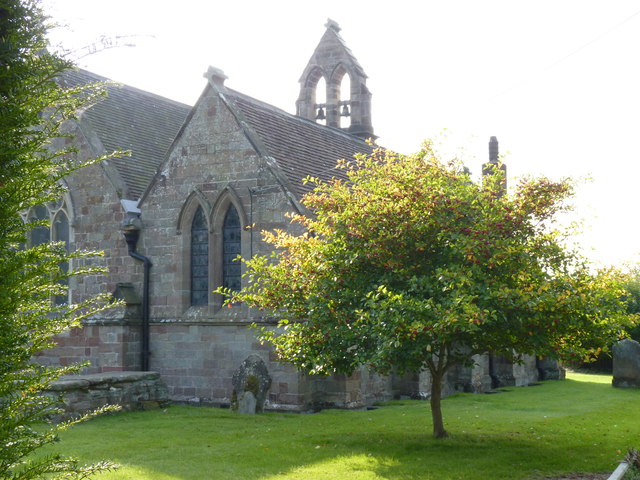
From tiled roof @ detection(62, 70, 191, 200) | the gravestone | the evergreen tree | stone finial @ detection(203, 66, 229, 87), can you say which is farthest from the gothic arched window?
the evergreen tree

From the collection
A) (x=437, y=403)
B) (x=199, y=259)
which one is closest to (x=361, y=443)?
(x=437, y=403)

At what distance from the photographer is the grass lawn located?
10.7 m

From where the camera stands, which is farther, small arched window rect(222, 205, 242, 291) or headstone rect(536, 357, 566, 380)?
headstone rect(536, 357, 566, 380)

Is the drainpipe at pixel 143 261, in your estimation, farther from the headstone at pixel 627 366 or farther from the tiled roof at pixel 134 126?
the headstone at pixel 627 366

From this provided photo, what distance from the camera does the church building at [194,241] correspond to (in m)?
18.3

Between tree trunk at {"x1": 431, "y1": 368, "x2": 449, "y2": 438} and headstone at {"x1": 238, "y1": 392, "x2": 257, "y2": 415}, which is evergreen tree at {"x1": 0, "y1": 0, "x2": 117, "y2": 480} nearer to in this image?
tree trunk at {"x1": 431, "y1": 368, "x2": 449, "y2": 438}

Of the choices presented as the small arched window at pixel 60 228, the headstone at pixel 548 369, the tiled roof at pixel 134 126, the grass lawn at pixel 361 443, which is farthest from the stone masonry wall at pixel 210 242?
Result: the headstone at pixel 548 369

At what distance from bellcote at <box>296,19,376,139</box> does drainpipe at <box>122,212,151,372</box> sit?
11.6 meters

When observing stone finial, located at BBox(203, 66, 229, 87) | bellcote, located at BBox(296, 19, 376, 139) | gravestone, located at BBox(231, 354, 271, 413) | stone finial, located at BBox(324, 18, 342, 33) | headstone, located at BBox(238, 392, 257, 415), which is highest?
stone finial, located at BBox(324, 18, 342, 33)

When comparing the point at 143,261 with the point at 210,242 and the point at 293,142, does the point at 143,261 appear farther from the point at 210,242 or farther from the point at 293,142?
the point at 293,142

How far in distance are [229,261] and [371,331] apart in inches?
329

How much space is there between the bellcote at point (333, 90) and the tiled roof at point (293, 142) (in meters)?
4.38

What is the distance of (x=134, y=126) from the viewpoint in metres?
24.2

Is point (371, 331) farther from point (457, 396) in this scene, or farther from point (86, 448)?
point (457, 396)
